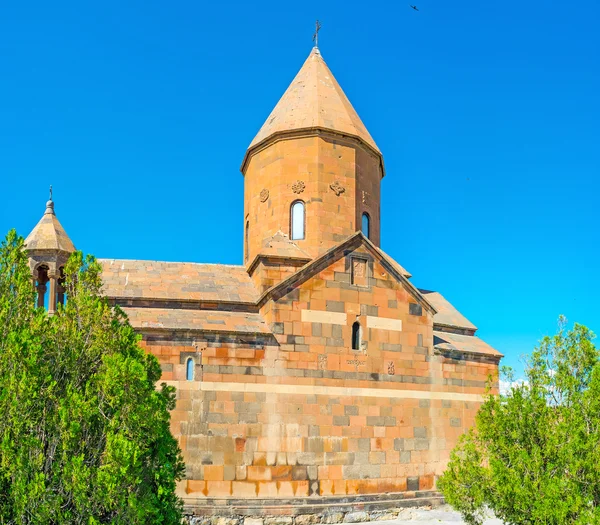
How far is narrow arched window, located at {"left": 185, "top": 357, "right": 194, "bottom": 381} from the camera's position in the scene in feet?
39.1

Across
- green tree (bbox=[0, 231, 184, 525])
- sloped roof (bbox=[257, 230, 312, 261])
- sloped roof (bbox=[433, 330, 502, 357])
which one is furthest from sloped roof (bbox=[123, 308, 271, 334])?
sloped roof (bbox=[433, 330, 502, 357])

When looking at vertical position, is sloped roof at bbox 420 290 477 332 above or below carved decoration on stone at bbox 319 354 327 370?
above

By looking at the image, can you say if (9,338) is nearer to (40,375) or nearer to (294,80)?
(40,375)

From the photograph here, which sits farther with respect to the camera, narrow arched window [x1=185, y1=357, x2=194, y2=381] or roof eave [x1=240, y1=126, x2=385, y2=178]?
roof eave [x1=240, y1=126, x2=385, y2=178]

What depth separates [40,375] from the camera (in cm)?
757

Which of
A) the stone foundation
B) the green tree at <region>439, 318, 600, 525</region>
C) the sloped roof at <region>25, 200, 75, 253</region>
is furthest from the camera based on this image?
the sloped roof at <region>25, 200, 75, 253</region>

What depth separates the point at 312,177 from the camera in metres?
14.9

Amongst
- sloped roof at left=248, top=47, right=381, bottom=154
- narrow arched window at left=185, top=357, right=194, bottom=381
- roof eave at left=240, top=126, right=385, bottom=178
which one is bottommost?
narrow arched window at left=185, top=357, right=194, bottom=381

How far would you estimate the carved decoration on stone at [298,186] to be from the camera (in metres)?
14.9

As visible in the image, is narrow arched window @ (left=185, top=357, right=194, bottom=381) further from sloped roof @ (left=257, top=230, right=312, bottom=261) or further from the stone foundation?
sloped roof @ (left=257, top=230, right=312, bottom=261)

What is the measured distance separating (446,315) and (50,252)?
865cm

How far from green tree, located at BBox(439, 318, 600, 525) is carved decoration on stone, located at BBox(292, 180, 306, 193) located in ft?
22.8

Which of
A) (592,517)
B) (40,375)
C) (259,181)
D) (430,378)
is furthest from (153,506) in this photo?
(259,181)

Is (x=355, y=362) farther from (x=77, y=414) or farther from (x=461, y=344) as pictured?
(x=77, y=414)
